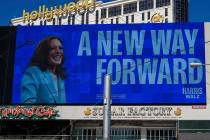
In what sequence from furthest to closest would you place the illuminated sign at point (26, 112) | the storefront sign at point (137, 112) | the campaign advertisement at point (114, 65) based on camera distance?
the illuminated sign at point (26, 112) → the campaign advertisement at point (114, 65) → the storefront sign at point (137, 112)

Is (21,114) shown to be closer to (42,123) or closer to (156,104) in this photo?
(42,123)

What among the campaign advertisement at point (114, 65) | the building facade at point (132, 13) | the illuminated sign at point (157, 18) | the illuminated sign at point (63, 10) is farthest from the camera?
the illuminated sign at point (63, 10)

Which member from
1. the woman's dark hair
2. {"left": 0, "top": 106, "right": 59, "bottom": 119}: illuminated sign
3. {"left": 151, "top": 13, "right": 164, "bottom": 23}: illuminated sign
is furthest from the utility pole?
{"left": 151, "top": 13, "right": 164, "bottom": 23}: illuminated sign

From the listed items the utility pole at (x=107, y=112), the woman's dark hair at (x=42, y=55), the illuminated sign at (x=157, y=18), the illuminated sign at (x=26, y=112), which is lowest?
the illuminated sign at (x=26, y=112)

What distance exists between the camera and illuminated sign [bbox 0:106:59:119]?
6000 cm

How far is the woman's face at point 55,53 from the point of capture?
60969 millimetres

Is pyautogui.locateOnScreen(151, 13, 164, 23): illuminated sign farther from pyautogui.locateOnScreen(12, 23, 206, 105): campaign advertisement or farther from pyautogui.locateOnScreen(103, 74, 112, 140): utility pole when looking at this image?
pyautogui.locateOnScreen(103, 74, 112, 140): utility pole

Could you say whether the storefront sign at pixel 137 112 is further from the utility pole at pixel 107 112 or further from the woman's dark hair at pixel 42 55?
the utility pole at pixel 107 112

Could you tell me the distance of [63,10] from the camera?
15650cm

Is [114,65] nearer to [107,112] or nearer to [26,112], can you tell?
[26,112]

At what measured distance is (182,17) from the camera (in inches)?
5930

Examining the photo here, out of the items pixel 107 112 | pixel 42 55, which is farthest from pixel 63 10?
pixel 107 112

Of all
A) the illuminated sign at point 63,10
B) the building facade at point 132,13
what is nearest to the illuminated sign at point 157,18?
the building facade at point 132,13

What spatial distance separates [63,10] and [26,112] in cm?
9870
